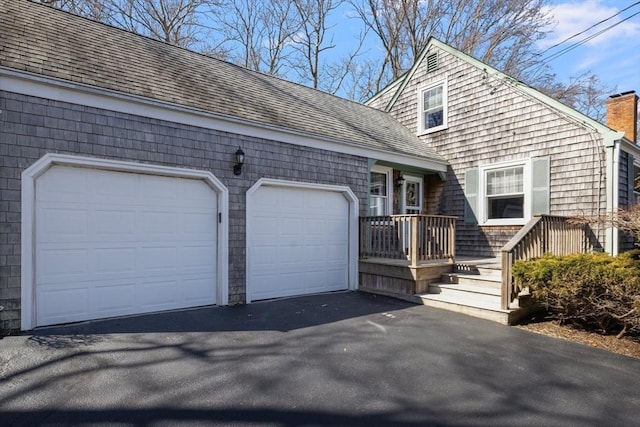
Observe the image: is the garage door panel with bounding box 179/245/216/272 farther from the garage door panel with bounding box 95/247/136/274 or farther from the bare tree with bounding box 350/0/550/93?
the bare tree with bounding box 350/0/550/93

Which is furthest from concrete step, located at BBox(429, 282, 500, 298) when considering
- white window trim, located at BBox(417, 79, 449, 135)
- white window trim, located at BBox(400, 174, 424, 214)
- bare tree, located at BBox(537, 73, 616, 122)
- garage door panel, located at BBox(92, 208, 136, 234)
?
bare tree, located at BBox(537, 73, 616, 122)

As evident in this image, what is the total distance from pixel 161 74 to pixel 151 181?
2098mm

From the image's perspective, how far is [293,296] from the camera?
7.11 m

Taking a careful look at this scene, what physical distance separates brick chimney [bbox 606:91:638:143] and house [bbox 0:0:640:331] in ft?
0.16

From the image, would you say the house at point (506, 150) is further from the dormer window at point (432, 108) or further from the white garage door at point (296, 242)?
the white garage door at point (296, 242)

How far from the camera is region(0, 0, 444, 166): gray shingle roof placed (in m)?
5.14

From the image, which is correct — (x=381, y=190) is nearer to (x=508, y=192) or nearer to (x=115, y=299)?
(x=508, y=192)

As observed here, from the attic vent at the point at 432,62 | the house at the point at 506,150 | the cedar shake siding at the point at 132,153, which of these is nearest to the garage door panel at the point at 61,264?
the cedar shake siding at the point at 132,153

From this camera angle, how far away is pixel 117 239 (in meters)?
5.27

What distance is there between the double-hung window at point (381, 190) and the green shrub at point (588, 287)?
4.17 m

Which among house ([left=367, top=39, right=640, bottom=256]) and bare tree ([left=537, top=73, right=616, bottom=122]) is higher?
bare tree ([left=537, top=73, right=616, bottom=122])

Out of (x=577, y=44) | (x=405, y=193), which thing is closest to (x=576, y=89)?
(x=577, y=44)

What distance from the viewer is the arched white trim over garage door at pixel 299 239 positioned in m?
6.68

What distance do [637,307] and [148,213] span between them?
6644 mm
